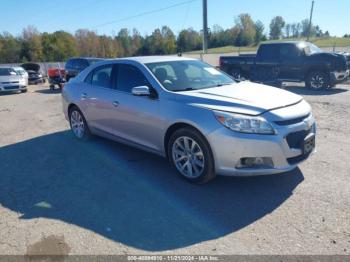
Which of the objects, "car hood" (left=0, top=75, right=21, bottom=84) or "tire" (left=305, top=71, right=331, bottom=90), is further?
"car hood" (left=0, top=75, right=21, bottom=84)

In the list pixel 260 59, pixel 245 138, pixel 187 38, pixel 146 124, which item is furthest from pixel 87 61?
pixel 187 38

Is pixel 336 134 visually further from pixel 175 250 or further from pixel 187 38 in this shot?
pixel 187 38

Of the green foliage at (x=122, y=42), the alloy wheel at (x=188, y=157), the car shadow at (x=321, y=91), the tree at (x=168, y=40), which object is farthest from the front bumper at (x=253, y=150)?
the tree at (x=168, y=40)

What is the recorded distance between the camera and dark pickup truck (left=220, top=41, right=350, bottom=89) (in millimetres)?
12922

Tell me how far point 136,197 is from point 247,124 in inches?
63.8

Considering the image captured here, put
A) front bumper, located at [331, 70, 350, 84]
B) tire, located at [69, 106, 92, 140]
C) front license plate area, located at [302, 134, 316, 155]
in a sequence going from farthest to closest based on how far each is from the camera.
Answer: front bumper, located at [331, 70, 350, 84] → tire, located at [69, 106, 92, 140] → front license plate area, located at [302, 134, 316, 155]

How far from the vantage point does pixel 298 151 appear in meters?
4.07

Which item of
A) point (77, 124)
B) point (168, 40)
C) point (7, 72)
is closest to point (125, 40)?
point (168, 40)

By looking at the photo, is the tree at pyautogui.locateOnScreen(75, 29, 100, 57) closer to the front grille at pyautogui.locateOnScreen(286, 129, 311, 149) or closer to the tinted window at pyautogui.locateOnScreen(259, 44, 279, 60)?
the tinted window at pyautogui.locateOnScreen(259, 44, 279, 60)

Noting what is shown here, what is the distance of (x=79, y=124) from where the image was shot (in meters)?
6.80

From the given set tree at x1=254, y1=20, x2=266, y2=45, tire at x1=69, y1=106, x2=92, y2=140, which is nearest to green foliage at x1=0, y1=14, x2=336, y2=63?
tree at x1=254, y1=20, x2=266, y2=45

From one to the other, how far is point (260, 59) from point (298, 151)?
11388 mm

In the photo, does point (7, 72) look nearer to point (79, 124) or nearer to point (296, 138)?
point (79, 124)

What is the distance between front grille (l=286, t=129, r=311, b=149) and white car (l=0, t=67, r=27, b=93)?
1758 cm
